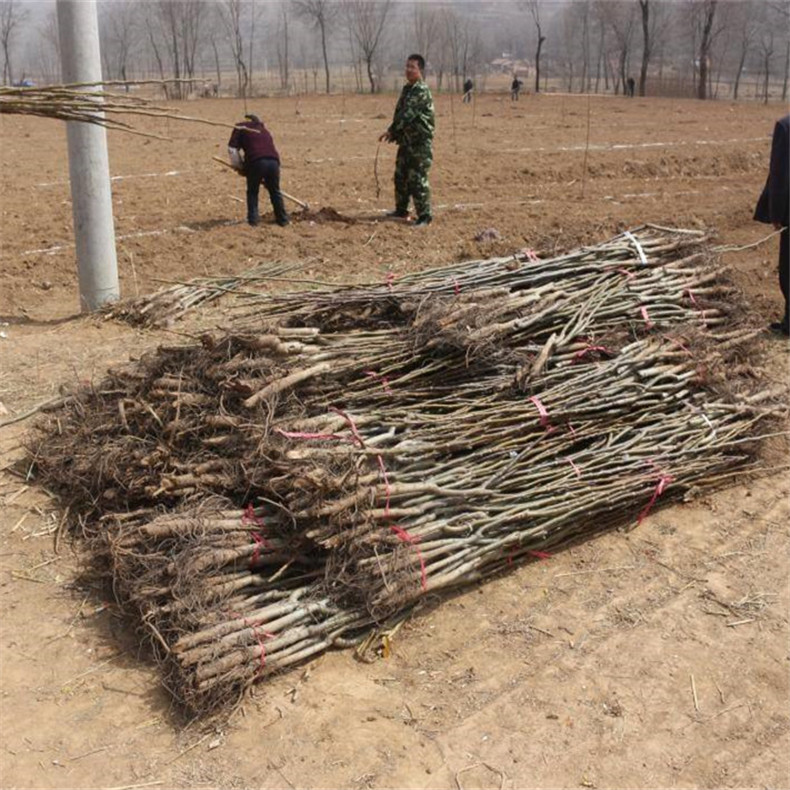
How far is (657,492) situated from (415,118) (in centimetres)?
672

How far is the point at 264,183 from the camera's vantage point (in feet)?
32.0

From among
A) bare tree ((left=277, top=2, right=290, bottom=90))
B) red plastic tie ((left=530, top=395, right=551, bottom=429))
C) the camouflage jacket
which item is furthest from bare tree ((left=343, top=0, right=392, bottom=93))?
red plastic tie ((left=530, top=395, right=551, bottom=429))

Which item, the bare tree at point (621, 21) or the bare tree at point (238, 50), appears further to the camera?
the bare tree at point (621, 21)

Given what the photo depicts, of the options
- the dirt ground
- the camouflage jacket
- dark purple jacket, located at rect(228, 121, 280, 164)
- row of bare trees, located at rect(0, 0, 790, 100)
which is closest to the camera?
the dirt ground

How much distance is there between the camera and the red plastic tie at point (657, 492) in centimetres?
425

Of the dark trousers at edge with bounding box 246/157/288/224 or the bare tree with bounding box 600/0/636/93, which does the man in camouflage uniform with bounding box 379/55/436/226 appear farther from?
the bare tree with bounding box 600/0/636/93

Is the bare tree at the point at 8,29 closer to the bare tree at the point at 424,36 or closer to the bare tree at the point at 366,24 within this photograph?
the bare tree at the point at 366,24

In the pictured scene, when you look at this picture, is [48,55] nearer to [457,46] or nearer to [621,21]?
[457,46]

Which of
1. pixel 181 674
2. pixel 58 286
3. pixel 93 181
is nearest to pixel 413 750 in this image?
pixel 181 674

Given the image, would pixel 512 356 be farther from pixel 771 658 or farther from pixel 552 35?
pixel 552 35

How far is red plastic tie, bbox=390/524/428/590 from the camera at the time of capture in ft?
11.4

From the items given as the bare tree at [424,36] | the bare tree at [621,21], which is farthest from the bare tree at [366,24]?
the bare tree at [621,21]

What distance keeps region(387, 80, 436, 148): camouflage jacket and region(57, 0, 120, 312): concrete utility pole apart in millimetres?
3847

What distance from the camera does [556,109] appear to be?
91.7 ft
